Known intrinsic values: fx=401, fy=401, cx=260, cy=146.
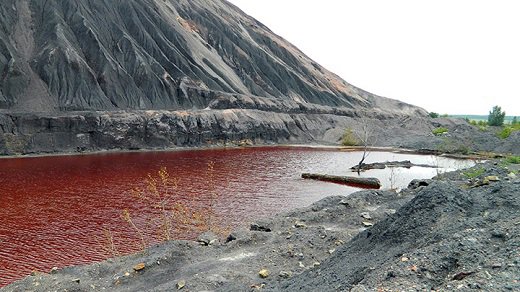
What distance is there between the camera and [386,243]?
8.98m

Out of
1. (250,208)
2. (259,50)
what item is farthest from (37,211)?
(259,50)

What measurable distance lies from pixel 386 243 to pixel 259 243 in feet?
20.4

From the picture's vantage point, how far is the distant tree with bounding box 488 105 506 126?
97562 millimetres

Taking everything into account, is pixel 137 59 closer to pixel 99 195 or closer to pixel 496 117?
pixel 99 195

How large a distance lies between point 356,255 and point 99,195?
2504 centimetres

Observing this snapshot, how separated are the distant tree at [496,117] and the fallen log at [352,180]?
7836 centimetres

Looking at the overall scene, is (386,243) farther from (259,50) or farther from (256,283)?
(259,50)

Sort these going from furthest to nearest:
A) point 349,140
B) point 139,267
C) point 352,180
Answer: point 349,140
point 352,180
point 139,267

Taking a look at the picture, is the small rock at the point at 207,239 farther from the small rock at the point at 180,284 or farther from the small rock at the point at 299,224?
the small rock at the point at 180,284

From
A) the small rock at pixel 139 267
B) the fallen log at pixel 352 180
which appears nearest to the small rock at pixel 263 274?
the small rock at pixel 139 267

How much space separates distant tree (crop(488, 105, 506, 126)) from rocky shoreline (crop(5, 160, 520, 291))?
94334 mm

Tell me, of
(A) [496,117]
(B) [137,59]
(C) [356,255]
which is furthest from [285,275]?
(A) [496,117]

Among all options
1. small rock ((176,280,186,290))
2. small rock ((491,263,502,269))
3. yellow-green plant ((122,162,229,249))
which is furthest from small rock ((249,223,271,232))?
small rock ((491,263,502,269))

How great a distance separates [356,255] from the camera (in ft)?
30.5
